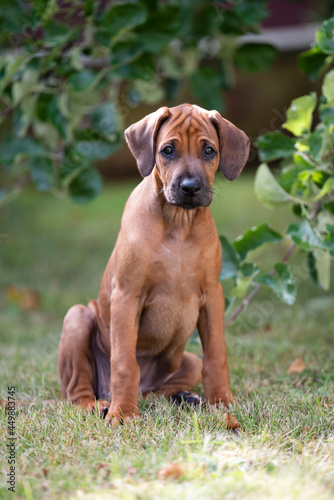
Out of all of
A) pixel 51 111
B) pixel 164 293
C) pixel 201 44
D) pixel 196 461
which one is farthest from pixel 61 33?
pixel 196 461

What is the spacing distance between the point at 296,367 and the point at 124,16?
269 centimetres

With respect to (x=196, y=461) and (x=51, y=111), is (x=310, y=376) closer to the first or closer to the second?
(x=196, y=461)

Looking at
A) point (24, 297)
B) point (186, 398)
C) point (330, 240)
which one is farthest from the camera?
point (24, 297)

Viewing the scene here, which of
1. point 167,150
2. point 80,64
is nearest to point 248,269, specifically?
point 167,150

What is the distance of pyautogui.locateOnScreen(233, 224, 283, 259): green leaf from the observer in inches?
161

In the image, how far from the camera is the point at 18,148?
4.95m

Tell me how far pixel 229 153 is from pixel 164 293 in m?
0.77

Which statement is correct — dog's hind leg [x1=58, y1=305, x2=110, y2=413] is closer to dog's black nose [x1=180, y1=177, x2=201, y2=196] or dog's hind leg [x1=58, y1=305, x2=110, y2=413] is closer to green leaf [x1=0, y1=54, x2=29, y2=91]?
dog's black nose [x1=180, y1=177, x2=201, y2=196]

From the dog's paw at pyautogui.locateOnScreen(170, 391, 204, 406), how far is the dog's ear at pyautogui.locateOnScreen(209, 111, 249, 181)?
119 centimetres

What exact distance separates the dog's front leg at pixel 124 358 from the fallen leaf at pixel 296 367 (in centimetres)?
133

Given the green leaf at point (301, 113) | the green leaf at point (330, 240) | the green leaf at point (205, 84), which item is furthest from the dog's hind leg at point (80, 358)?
the green leaf at point (205, 84)

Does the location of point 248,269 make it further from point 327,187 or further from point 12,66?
point 12,66

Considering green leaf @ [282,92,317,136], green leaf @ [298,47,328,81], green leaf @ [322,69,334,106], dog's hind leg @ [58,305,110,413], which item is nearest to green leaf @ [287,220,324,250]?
green leaf @ [282,92,317,136]

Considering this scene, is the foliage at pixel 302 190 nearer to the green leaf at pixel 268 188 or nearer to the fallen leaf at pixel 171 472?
the green leaf at pixel 268 188
